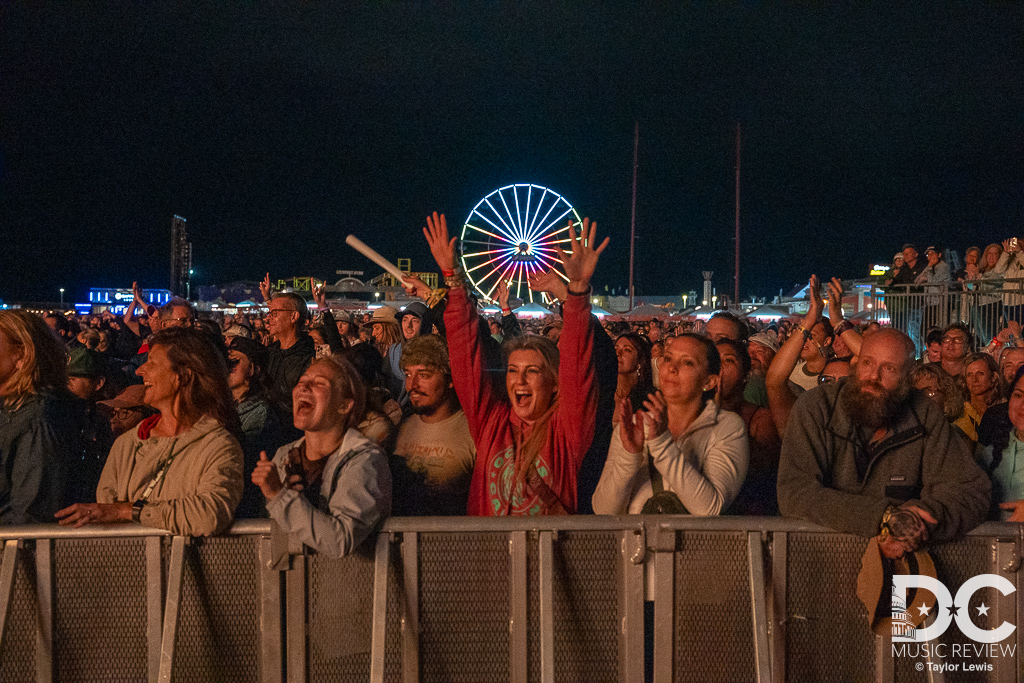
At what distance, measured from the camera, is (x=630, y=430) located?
3.11m

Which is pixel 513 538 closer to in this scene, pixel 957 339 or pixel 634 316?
pixel 957 339

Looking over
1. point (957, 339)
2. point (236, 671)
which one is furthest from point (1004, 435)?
point (236, 671)

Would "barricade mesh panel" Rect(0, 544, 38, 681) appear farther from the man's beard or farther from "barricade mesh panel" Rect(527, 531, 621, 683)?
the man's beard

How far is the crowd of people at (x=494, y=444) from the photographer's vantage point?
2.97m

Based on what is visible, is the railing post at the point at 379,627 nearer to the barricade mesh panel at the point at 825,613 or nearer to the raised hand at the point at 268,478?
the raised hand at the point at 268,478

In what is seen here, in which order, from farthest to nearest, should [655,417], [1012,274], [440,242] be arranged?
[1012,274] → [440,242] → [655,417]

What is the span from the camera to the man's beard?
10.1 feet

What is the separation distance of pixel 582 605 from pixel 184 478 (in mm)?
1608

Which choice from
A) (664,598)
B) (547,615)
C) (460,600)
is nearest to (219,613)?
(460,600)

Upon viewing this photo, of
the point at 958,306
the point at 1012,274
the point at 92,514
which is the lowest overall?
the point at 92,514

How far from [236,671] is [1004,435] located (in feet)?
13.1

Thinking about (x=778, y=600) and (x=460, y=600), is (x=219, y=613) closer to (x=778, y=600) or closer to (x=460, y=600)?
(x=460, y=600)

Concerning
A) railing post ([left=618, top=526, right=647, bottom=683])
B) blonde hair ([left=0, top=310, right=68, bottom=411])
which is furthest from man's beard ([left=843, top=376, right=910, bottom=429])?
blonde hair ([left=0, top=310, right=68, bottom=411])

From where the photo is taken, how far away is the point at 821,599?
9.77ft
